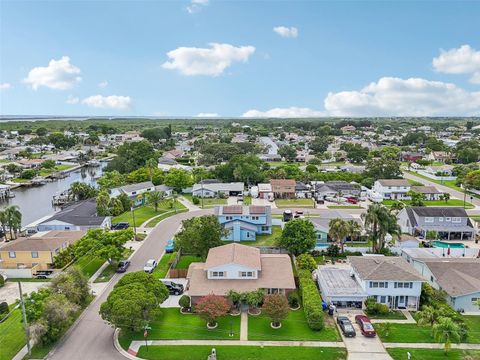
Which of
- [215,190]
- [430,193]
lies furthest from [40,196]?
[430,193]

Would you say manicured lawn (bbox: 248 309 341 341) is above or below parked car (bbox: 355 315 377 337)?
below

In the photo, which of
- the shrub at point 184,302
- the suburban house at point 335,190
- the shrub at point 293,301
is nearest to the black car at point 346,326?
the shrub at point 293,301

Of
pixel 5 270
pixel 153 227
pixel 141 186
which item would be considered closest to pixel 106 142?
pixel 141 186

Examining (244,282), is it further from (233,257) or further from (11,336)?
A: (11,336)

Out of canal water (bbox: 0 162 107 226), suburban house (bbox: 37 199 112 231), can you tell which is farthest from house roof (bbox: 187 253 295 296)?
canal water (bbox: 0 162 107 226)

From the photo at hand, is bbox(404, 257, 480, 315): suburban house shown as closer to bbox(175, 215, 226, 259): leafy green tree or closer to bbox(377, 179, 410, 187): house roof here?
bbox(175, 215, 226, 259): leafy green tree

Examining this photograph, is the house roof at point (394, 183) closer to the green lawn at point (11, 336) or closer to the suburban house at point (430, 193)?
the suburban house at point (430, 193)

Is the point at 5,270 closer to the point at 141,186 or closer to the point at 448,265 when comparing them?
the point at 141,186
